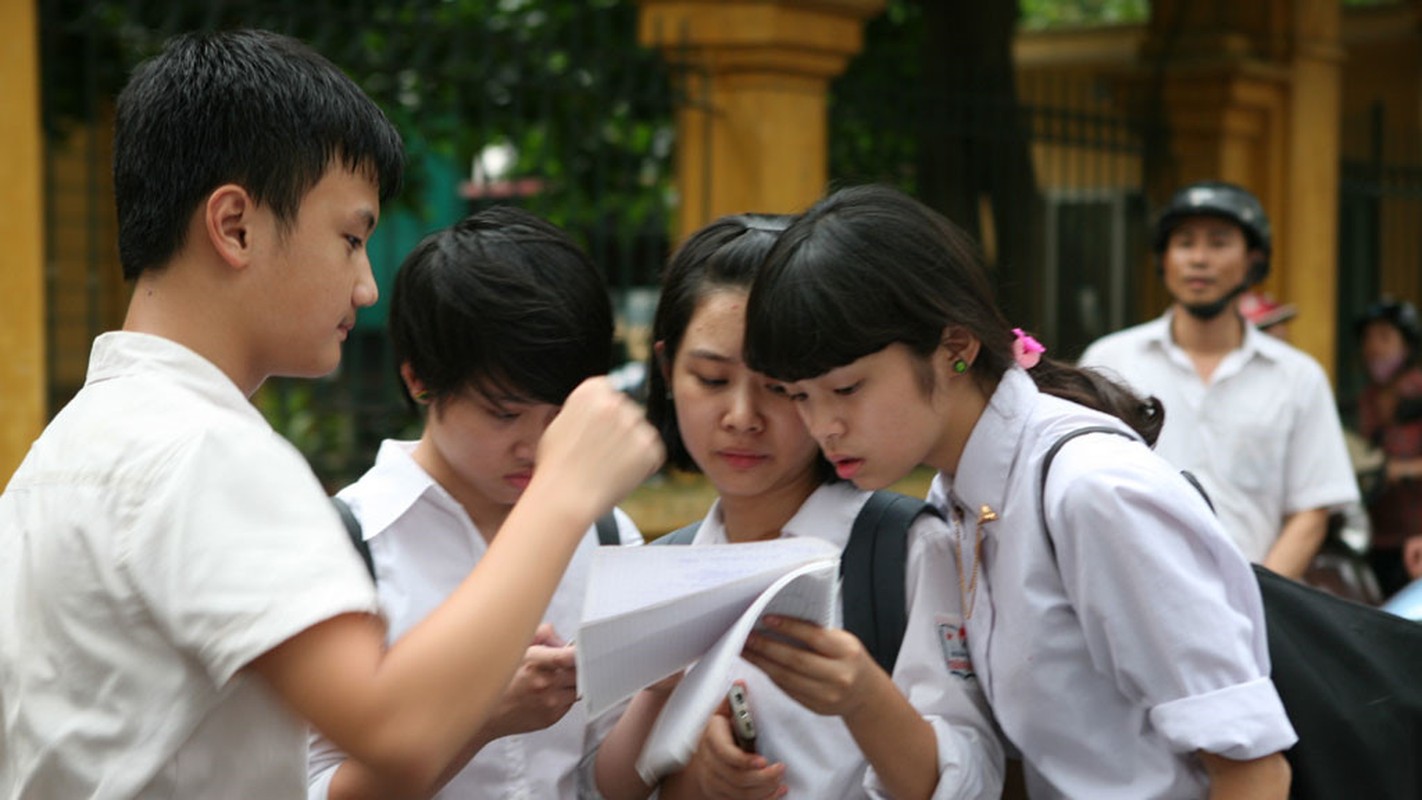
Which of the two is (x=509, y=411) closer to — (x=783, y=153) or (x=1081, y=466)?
(x=1081, y=466)

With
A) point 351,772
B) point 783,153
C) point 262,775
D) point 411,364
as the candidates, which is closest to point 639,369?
point 783,153

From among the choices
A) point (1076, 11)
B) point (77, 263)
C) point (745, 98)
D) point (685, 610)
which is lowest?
point (77, 263)

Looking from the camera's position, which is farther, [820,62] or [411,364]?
[820,62]

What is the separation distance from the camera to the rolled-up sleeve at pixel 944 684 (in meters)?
2.22

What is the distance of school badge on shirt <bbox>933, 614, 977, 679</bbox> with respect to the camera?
224 centimetres

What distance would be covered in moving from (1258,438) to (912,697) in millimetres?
3085

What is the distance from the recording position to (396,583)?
240cm

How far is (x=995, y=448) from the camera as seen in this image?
2.20 m

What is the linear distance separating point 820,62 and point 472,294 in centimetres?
447

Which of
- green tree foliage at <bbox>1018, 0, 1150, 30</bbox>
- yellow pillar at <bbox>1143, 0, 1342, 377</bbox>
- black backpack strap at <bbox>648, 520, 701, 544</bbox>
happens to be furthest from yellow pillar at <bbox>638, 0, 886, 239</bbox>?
green tree foliage at <bbox>1018, 0, 1150, 30</bbox>

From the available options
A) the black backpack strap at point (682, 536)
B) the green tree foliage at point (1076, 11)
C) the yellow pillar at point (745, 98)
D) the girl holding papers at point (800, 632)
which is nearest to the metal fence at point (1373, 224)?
the yellow pillar at point (745, 98)

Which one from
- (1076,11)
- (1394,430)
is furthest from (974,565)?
(1076,11)

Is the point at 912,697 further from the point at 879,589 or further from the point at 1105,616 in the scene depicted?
the point at 1105,616

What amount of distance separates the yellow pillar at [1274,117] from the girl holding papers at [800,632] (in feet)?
23.1
